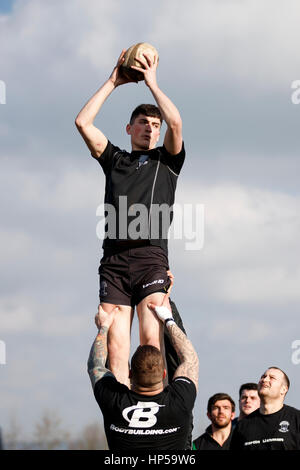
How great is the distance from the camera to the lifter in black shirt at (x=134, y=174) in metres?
9.35

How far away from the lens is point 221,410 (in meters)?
13.2

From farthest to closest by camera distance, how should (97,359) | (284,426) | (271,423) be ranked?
(271,423) < (284,426) < (97,359)

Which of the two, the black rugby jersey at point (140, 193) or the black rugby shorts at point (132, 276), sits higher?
the black rugby jersey at point (140, 193)

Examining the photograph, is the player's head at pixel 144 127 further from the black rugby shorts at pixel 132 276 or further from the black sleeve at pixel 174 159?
the black rugby shorts at pixel 132 276

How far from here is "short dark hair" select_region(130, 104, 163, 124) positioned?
32.1 feet

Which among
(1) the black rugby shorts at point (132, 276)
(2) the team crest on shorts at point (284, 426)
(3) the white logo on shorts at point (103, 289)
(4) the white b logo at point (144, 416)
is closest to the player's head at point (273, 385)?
(2) the team crest on shorts at point (284, 426)

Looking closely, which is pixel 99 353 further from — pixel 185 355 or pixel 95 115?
pixel 95 115

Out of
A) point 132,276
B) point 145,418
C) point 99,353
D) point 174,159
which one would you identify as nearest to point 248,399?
point 132,276

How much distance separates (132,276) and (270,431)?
382cm

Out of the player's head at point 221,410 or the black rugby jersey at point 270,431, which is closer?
the black rugby jersey at point 270,431

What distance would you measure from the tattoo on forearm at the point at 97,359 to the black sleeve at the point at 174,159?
255 centimetres

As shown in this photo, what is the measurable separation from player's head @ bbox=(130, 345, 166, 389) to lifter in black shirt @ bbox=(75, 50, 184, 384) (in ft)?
6.11
